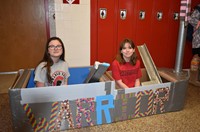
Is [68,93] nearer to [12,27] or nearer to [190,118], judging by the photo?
[190,118]

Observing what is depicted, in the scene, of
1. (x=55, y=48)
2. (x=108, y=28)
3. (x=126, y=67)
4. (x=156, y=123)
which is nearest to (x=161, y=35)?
(x=108, y=28)

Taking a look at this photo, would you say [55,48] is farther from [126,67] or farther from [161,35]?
[161,35]

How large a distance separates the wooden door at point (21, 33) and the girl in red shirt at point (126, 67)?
1649 millimetres

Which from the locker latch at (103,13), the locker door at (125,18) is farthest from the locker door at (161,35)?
the locker latch at (103,13)

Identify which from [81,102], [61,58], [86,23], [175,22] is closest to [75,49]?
[86,23]

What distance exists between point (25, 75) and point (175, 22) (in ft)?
8.13

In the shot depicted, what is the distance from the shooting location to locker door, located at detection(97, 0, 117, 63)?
2604 millimetres

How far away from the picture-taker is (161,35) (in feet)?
9.75

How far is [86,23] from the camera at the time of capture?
2.62 meters

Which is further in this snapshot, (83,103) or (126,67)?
(126,67)

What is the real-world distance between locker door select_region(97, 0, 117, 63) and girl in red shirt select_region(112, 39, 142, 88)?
100 centimetres

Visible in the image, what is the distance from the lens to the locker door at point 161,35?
9.28 feet

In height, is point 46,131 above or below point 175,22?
below

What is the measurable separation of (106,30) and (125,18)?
0.34 meters
